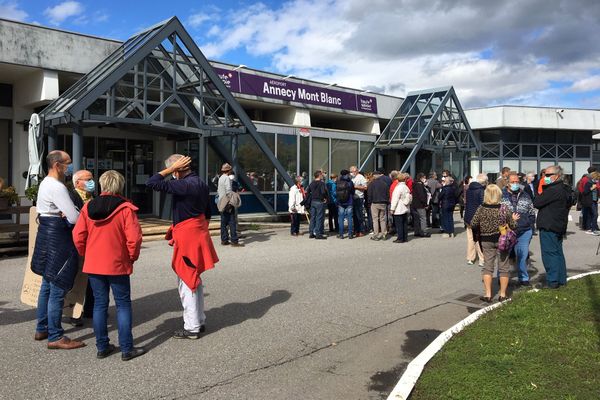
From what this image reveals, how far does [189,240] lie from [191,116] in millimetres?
8925

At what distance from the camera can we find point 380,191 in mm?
13359

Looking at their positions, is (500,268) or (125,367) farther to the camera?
(500,268)

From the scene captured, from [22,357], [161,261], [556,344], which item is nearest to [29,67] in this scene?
[161,261]

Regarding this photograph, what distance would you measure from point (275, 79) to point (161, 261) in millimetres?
10947

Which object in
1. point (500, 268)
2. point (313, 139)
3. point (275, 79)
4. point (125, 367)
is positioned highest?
point (275, 79)

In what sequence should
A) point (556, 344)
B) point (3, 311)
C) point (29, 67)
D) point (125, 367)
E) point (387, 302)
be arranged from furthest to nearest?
point (29, 67), point (387, 302), point (3, 311), point (556, 344), point (125, 367)

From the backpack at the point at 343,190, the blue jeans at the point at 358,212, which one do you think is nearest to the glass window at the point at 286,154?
the blue jeans at the point at 358,212

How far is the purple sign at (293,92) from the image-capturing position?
1791cm

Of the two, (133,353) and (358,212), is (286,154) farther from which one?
(133,353)

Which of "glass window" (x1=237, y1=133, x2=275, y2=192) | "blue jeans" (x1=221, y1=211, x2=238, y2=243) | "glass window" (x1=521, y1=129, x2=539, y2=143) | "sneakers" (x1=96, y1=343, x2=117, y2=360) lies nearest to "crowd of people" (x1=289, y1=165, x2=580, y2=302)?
"blue jeans" (x1=221, y1=211, x2=238, y2=243)

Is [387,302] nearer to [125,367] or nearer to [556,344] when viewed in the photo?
[556,344]

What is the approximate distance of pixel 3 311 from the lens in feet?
21.1

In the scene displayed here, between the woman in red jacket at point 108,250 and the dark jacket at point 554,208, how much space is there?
18.4 feet

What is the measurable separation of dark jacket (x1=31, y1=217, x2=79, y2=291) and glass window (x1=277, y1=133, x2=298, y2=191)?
1351 centimetres
